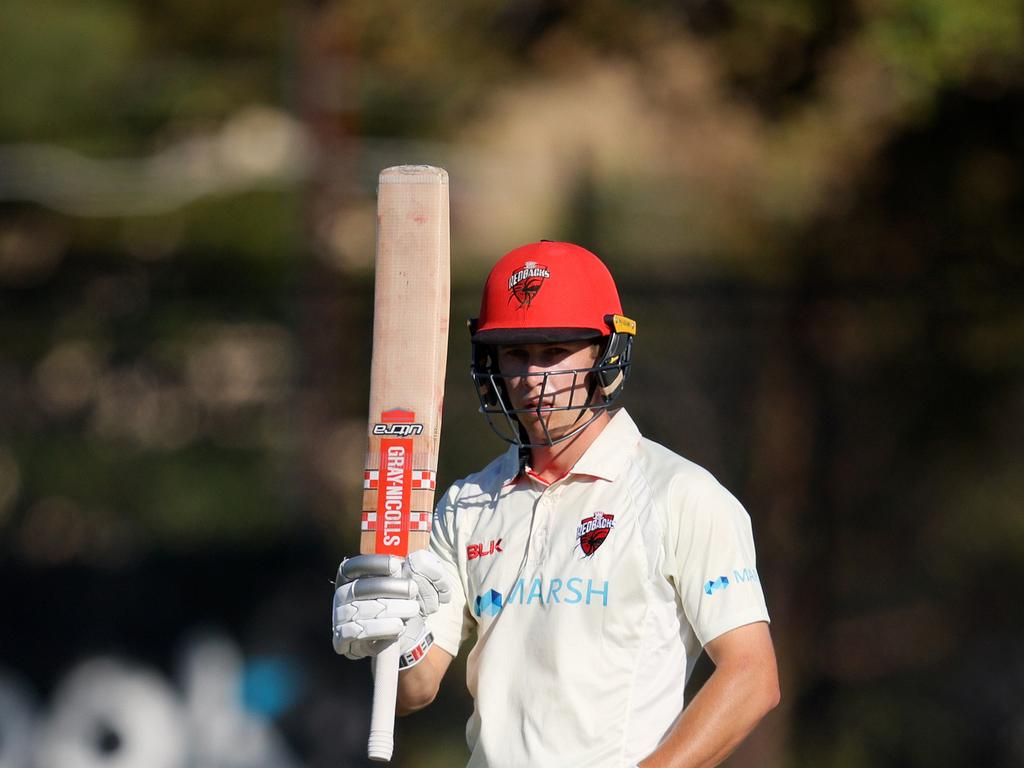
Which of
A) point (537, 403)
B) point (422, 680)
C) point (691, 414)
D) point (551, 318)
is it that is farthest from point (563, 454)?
point (691, 414)

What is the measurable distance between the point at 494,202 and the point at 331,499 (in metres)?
2.07

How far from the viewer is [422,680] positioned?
265cm

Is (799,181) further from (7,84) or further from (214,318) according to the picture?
(7,84)

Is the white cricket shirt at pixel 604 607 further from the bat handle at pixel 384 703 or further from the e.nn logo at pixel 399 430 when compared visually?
the e.nn logo at pixel 399 430

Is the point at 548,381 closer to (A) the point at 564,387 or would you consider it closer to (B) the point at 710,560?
(A) the point at 564,387

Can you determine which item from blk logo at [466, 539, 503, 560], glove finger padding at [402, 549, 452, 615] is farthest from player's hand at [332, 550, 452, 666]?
blk logo at [466, 539, 503, 560]

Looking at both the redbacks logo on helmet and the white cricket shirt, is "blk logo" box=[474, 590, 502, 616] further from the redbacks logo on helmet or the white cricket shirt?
the redbacks logo on helmet

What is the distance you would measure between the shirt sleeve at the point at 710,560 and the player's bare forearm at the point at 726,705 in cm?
3

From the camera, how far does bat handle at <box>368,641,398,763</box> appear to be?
2.43 m

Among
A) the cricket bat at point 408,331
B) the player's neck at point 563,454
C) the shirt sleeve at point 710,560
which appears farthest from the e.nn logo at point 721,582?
the cricket bat at point 408,331

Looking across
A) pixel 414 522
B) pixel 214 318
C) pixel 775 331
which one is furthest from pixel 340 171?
pixel 414 522

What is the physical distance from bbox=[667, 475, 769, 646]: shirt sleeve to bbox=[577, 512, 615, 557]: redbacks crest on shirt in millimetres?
110

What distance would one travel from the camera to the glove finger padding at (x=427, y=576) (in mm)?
2492

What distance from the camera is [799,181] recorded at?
Result: 246 inches
